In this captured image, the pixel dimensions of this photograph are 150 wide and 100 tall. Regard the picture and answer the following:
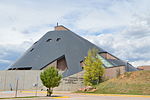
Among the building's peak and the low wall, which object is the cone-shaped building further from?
the building's peak

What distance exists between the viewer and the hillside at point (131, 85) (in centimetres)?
3458

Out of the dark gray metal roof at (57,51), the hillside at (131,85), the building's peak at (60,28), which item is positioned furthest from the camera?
the building's peak at (60,28)

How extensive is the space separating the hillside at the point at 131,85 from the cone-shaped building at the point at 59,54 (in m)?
12.3

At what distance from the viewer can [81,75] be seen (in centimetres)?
5147

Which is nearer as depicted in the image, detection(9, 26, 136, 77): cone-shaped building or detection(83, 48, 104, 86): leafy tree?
detection(83, 48, 104, 86): leafy tree

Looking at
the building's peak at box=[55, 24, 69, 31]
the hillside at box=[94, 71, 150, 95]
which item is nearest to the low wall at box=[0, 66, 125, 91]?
the hillside at box=[94, 71, 150, 95]

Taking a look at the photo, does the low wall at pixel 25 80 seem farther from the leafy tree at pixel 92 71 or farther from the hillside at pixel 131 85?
the hillside at pixel 131 85

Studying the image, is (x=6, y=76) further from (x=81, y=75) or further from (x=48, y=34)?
(x=48, y=34)

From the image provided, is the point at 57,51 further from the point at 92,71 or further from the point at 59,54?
the point at 92,71

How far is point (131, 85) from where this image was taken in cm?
3788

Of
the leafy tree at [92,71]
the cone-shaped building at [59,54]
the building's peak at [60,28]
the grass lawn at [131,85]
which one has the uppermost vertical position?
the building's peak at [60,28]

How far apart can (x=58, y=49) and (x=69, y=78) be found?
43.0ft

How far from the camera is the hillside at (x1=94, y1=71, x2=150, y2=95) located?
34.6 metres

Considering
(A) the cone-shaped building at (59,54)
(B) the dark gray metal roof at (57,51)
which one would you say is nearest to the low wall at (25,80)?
(A) the cone-shaped building at (59,54)
